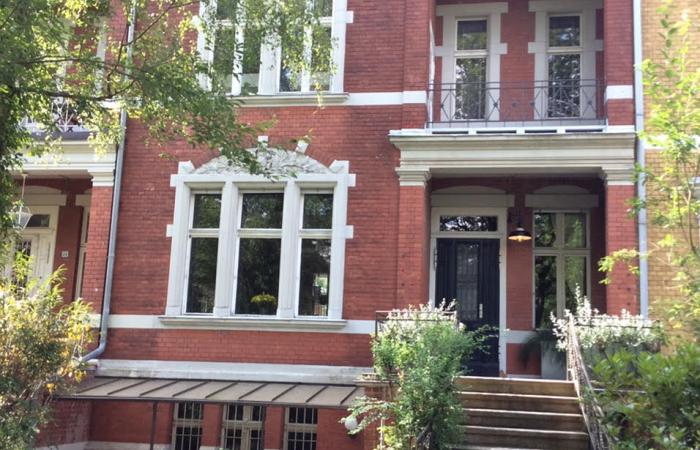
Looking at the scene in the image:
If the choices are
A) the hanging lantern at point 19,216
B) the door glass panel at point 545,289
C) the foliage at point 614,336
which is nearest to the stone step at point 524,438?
the foliage at point 614,336

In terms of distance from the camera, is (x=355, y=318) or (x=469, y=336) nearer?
(x=469, y=336)

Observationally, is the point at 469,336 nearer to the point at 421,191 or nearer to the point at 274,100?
the point at 421,191

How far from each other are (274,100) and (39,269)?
6023 mm

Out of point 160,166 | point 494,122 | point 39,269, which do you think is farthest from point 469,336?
point 39,269

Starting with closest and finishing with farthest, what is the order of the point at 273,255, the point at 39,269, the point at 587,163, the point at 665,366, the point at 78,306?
the point at 665,366, the point at 78,306, the point at 587,163, the point at 273,255, the point at 39,269

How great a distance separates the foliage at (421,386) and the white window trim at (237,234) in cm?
253

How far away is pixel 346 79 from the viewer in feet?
36.7

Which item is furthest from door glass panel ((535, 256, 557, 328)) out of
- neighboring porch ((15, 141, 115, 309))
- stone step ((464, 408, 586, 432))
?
neighboring porch ((15, 141, 115, 309))

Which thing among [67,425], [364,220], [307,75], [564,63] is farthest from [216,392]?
[564,63]

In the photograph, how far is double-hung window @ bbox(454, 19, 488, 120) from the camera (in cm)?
1188

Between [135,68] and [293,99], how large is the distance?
4.01 m

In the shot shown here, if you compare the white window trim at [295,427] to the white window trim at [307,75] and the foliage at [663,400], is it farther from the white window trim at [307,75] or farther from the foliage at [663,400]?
the foliage at [663,400]

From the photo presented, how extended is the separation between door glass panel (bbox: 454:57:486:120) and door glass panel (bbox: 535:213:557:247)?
211 centimetres

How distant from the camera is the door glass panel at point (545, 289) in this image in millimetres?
11656
